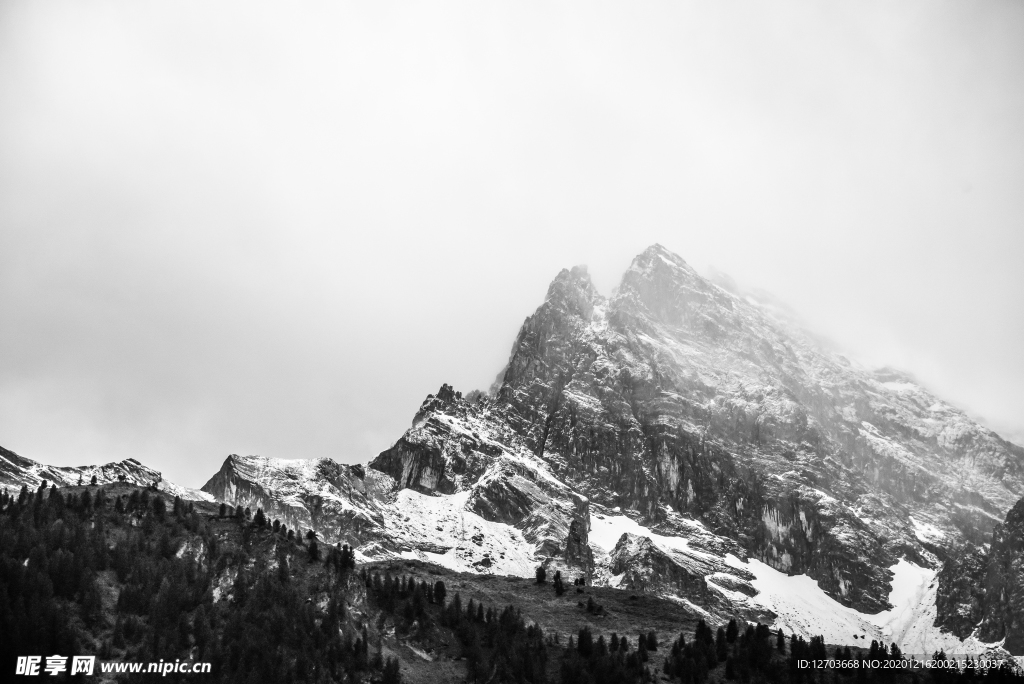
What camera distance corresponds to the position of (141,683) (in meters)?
196

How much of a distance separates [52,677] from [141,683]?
15.1 meters

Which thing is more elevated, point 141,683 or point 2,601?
point 2,601

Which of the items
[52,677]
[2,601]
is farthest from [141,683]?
[2,601]

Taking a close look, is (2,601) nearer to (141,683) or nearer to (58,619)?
(58,619)

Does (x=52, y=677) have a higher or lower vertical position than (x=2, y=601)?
lower

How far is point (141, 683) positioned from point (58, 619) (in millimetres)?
19444

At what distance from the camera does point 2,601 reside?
196625 millimetres

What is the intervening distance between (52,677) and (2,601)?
712 inches

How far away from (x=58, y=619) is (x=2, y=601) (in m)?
10.2

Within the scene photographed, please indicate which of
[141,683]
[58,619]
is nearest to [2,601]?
[58,619]

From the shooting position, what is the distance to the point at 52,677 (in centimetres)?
18950

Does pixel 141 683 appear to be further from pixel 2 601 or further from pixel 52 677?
pixel 2 601
